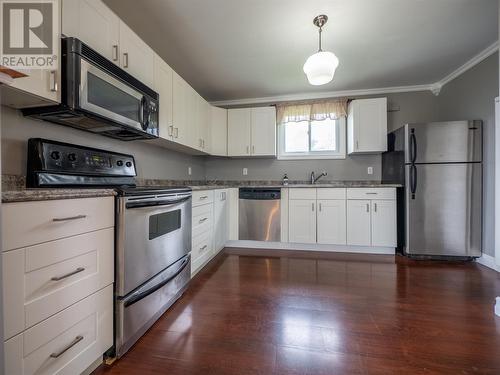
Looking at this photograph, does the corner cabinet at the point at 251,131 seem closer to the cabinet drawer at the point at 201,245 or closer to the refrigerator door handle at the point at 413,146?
the cabinet drawer at the point at 201,245

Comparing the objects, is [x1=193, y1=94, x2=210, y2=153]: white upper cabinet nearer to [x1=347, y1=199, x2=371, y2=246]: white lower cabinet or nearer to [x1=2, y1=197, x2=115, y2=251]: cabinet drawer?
[x1=2, y1=197, x2=115, y2=251]: cabinet drawer

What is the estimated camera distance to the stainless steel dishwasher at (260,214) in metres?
3.15

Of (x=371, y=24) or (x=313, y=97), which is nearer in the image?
(x=371, y=24)

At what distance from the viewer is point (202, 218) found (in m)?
2.38

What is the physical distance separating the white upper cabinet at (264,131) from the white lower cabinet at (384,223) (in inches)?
63.4

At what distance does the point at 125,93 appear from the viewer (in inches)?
62.2

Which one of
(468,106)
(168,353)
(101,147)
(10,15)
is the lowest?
(168,353)

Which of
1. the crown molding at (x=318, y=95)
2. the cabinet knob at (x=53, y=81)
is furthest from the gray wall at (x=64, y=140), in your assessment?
the crown molding at (x=318, y=95)

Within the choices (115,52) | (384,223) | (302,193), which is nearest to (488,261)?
(384,223)

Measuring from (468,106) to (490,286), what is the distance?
2060mm

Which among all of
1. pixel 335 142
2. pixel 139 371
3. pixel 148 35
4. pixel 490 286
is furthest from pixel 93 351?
pixel 335 142

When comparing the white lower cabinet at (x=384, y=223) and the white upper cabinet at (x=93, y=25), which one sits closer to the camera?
the white upper cabinet at (x=93, y=25)

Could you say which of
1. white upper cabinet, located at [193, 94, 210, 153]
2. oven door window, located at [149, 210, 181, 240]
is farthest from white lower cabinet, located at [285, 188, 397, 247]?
oven door window, located at [149, 210, 181, 240]

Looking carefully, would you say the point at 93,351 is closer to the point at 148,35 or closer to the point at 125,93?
the point at 125,93
